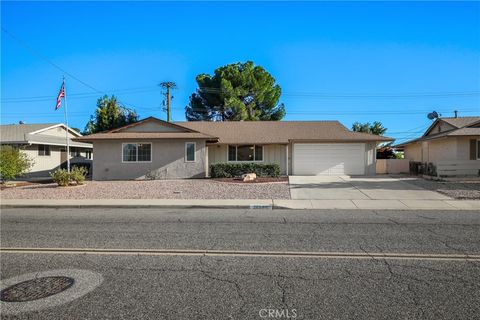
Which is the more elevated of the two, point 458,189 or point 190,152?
point 190,152

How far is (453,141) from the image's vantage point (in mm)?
23844

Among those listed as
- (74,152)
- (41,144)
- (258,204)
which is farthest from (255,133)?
(74,152)

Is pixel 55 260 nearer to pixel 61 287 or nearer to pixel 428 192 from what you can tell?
pixel 61 287

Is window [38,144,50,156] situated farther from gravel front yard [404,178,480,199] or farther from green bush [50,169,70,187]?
gravel front yard [404,178,480,199]

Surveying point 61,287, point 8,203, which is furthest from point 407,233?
point 8,203

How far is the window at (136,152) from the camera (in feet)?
78.7

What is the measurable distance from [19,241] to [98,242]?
1.74 metres

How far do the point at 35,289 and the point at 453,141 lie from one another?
25.7m

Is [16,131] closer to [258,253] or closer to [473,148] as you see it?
[258,253]

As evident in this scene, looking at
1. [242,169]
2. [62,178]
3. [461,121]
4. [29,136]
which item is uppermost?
[461,121]

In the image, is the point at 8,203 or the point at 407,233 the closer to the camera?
the point at 407,233

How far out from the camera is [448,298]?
4.21 metres

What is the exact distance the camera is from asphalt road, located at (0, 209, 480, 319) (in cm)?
399

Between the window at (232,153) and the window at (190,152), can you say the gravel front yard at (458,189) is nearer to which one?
the window at (232,153)
